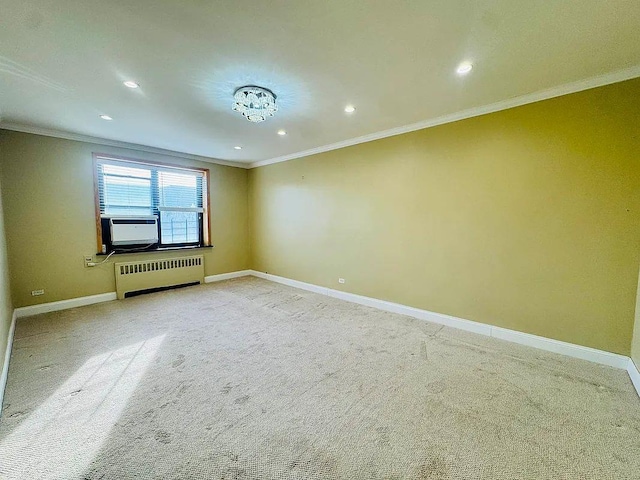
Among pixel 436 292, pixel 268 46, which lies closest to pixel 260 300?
pixel 436 292

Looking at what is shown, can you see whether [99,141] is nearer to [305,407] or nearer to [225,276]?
[225,276]

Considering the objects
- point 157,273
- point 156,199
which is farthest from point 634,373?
point 156,199

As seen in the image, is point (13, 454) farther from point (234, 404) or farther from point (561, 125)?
point (561, 125)

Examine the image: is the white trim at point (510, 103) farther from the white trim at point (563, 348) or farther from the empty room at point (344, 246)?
the white trim at point (563, 348)

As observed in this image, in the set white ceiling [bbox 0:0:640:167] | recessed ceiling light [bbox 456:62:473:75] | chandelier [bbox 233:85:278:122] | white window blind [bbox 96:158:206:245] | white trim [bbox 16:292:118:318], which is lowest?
white trim [bbox 16:292:118:318]

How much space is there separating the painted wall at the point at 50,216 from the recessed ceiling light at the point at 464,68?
481cm

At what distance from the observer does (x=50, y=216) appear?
362cm

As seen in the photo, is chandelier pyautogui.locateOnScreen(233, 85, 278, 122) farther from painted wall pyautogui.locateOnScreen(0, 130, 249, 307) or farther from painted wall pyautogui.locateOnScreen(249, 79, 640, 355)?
painted wall pyautogui.locateOnScreen(0, 130, 249, 307)

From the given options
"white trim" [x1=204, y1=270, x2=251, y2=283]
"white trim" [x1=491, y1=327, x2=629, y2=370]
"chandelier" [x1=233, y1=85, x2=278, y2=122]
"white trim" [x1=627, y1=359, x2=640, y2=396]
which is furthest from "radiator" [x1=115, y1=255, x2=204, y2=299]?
"white trim" [x1=627, y1=359, x2=640, y2=396]

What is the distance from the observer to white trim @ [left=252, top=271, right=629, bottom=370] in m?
2.36

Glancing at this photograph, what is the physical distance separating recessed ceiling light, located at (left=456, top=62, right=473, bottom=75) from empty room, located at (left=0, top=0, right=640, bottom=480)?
6 centimetres

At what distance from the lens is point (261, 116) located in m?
2.61

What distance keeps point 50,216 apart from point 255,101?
3561 mm

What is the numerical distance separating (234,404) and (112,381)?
112 centimetres
